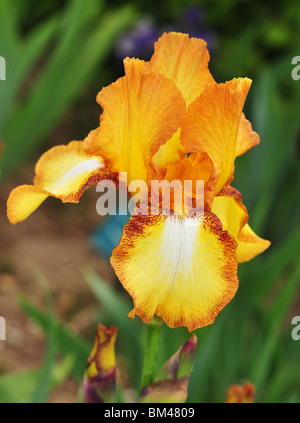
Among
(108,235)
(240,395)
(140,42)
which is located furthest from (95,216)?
(240,395)

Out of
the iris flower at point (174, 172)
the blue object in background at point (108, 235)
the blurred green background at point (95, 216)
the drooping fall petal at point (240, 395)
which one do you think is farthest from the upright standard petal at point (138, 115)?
the blue object in background at point (108, 235)

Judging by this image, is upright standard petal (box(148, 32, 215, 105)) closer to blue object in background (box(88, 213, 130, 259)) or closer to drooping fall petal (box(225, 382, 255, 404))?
drooping fall petal (box(225, 382, 255, 404))

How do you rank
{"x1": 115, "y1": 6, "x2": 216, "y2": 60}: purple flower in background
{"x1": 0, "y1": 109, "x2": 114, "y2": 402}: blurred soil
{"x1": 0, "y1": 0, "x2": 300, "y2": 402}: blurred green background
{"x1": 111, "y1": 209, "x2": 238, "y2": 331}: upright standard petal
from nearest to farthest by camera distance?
{"x1": 111, "y1": 209, "x2": 238, "y2": 331}: upright standard petal, {"x1": 0, "y1": 0, "x2": 300, "y2": 402}: blurred green background, {"x1": 0, "y1": 109, "x2": 114, "y2": 402}: blurred soil, {"x1": 115, "y1": 6, "x2": 216, "y2": 60}: purple flower in background

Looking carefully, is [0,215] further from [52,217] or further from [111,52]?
[111,52]

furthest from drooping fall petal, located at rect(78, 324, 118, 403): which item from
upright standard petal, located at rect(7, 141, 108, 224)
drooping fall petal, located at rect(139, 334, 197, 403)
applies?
upright standard petal, located at rect(7, 141, 108, 224)

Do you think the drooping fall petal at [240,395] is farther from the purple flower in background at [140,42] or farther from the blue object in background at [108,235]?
the purple flower in background at [140,42]

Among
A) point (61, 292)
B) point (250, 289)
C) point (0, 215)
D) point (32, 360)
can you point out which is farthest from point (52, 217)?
point (250, 289)

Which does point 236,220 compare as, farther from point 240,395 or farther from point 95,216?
point 95,216
